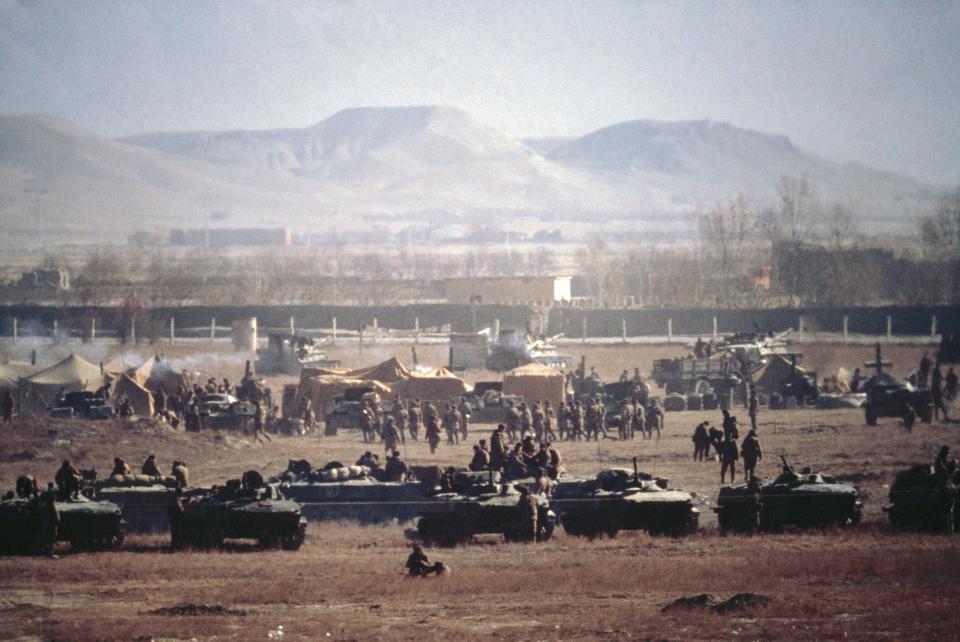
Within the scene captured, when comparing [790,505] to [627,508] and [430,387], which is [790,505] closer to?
[627,508]

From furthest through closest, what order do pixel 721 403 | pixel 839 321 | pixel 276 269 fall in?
pixel 276 269, pixel 839 321, pixel 721 403

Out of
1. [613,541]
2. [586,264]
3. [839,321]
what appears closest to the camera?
[613,541]

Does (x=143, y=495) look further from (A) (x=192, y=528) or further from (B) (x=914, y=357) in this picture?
(B) (x=914, y=357)

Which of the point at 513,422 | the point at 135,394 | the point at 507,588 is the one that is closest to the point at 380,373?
the point at 135,394

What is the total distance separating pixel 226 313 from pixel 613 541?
5806 cm

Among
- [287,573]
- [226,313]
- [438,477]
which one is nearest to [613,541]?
[438,477]

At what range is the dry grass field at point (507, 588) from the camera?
853 inches

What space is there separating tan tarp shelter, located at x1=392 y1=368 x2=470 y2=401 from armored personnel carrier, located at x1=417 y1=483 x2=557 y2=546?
71.2 ft

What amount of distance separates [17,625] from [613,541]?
10670 millimetres

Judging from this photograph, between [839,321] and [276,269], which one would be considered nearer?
[839,321]

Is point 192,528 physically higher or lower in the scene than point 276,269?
lower

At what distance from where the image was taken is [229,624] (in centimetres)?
2245

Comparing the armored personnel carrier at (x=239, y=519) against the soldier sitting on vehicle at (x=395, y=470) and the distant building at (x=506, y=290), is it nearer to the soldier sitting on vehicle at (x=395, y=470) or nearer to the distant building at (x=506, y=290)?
the soldier sitting on vehicle at (x=395, y=470)

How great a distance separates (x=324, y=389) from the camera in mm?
51250
